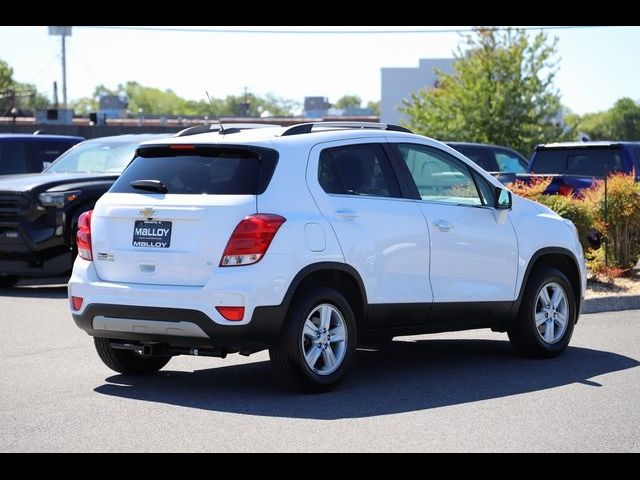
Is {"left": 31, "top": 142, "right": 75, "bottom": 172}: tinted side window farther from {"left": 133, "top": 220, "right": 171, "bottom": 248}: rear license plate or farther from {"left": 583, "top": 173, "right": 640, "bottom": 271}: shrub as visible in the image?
{"left": 133, "top": 220, "right": 171, "bottom": 248}: rear license plate

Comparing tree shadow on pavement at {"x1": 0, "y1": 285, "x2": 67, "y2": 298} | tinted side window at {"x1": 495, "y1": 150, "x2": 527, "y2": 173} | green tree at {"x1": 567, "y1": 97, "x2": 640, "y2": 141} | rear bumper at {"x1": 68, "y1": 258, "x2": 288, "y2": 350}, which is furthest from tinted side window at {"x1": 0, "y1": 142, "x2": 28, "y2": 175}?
green tree at {"x1": 567, "y1": 97, "x2": 640, "y2": 141}

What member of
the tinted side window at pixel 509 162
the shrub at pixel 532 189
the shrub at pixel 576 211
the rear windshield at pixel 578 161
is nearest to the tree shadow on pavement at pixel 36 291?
the shrub at pixel 532 189

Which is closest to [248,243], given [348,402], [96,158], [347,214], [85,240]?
[347,214]

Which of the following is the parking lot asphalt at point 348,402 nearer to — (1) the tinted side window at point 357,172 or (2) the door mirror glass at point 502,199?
(2) the door mirror glass at point 502,199

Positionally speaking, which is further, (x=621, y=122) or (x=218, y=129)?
(x=621, y=122)

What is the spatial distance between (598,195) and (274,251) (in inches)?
329

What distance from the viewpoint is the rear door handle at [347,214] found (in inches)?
347

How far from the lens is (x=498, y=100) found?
4050 centimetres

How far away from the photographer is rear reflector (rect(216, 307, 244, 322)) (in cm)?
820

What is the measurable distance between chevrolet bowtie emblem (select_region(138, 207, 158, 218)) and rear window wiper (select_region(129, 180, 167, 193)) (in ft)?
0.59

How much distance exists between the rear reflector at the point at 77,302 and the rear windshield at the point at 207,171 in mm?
815

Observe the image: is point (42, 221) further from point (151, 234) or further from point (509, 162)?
point (509, 162)

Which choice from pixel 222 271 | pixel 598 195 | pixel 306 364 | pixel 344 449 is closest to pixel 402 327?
pixel 306 364

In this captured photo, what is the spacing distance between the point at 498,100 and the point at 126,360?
3237 centimetres
